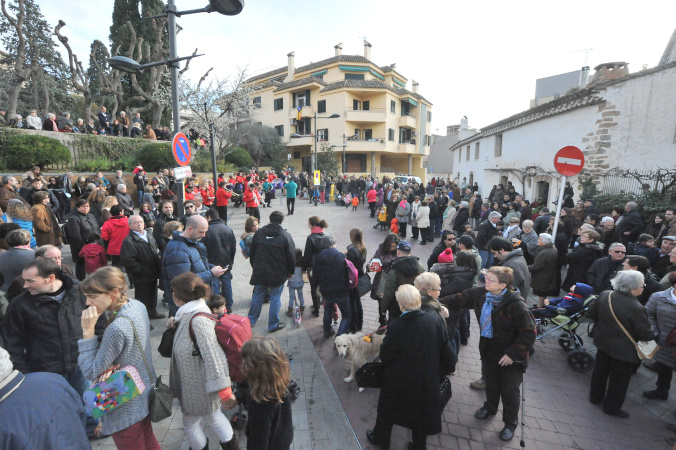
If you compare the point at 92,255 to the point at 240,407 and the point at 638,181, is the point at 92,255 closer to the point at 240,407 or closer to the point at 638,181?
the point at 240,407

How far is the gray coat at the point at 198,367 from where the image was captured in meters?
2.49

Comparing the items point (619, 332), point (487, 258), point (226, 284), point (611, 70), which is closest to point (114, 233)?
point (226, 284)

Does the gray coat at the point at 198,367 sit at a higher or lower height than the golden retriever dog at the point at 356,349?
higher

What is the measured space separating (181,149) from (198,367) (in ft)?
15.8

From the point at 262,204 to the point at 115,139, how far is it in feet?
24.4

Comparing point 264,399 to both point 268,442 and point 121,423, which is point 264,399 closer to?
point 268,442

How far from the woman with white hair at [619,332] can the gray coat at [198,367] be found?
3.99 metres

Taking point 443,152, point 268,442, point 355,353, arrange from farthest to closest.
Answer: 1. point 443,152
2. point 355,353
3. point 268,442

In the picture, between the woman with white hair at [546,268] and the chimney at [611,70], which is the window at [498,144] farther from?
the woman with white hair at [546,268]

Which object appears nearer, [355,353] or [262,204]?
[355,353]

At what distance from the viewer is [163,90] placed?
81.9 ft

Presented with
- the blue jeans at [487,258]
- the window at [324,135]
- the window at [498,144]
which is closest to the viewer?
the blue jeans at [487,258]

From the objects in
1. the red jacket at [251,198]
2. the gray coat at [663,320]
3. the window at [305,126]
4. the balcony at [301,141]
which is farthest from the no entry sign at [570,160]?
the window at [305,126]

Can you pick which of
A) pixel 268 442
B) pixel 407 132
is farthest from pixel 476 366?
pixel 407 132
